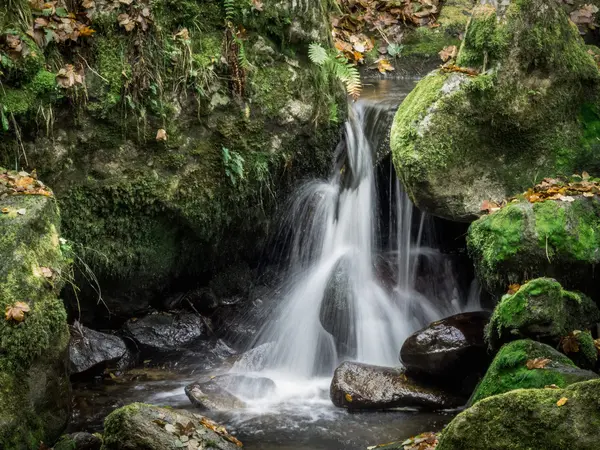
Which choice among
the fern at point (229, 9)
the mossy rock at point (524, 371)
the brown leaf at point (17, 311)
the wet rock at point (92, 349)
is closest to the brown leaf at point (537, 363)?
the mossy rock at point (524, 371)

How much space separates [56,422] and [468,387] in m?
3.49

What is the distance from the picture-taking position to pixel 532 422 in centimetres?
333

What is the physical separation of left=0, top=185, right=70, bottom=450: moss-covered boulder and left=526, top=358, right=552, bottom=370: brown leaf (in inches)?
135

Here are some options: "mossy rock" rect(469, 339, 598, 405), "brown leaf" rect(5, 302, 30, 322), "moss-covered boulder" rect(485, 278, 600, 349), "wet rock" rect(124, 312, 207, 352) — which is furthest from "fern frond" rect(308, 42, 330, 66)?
"brown leaf" rect(5, 302, 30, 322)

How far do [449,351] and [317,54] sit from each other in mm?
3443

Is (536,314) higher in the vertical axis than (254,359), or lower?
higher

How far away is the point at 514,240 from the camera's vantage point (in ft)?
20.3

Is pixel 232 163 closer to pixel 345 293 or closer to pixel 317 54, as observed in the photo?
pixel 317 54

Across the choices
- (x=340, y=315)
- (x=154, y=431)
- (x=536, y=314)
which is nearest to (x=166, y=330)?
(x=340, y=315)

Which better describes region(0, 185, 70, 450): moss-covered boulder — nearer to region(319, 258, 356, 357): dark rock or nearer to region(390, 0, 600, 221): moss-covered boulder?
region(319, 258, 356, 357): dark rock

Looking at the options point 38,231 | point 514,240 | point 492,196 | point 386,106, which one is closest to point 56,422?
point 38,231

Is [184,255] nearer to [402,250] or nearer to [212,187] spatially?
[212,187]

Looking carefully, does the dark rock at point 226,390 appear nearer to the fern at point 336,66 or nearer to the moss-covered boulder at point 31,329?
the moss-covered boulder at point 31,329

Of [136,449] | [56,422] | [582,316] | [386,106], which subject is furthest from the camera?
[386,106]
